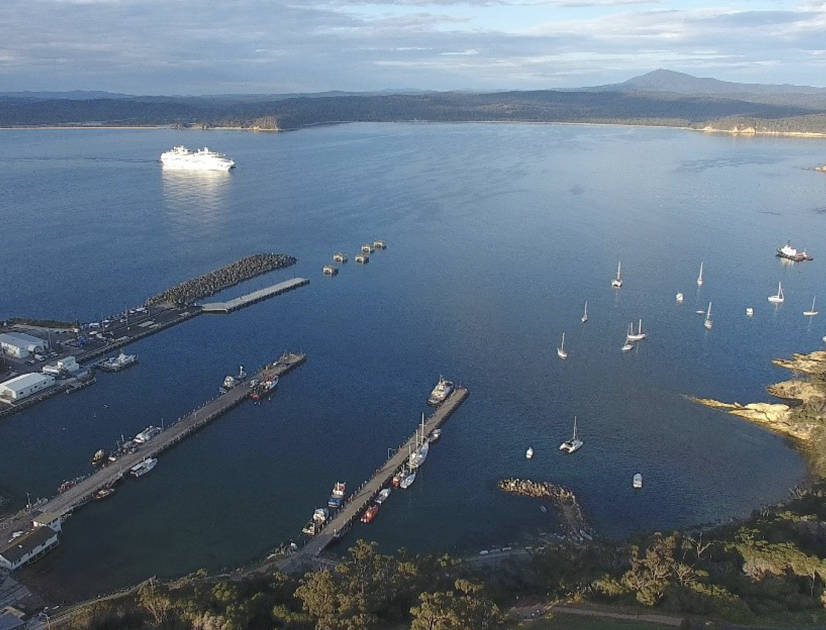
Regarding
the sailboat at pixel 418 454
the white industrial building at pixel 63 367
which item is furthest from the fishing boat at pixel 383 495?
the white industrial building at pixel 63 367

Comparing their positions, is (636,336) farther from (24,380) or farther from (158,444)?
(24,380)

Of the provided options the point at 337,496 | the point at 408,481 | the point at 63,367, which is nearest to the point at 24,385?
the point at 63,367

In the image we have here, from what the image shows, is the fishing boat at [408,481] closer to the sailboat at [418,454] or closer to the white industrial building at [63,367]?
the sailboat at [418,454]

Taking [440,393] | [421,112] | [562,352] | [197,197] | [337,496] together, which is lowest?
[337,496]

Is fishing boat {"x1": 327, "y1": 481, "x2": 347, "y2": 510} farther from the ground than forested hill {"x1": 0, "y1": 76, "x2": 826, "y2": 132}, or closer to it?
closer to it

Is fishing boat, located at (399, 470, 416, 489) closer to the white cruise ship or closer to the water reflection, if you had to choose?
the water reflection

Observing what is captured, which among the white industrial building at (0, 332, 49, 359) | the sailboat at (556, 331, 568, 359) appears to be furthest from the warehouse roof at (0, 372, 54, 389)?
the sailboat at (556, 331, 568, 359)
